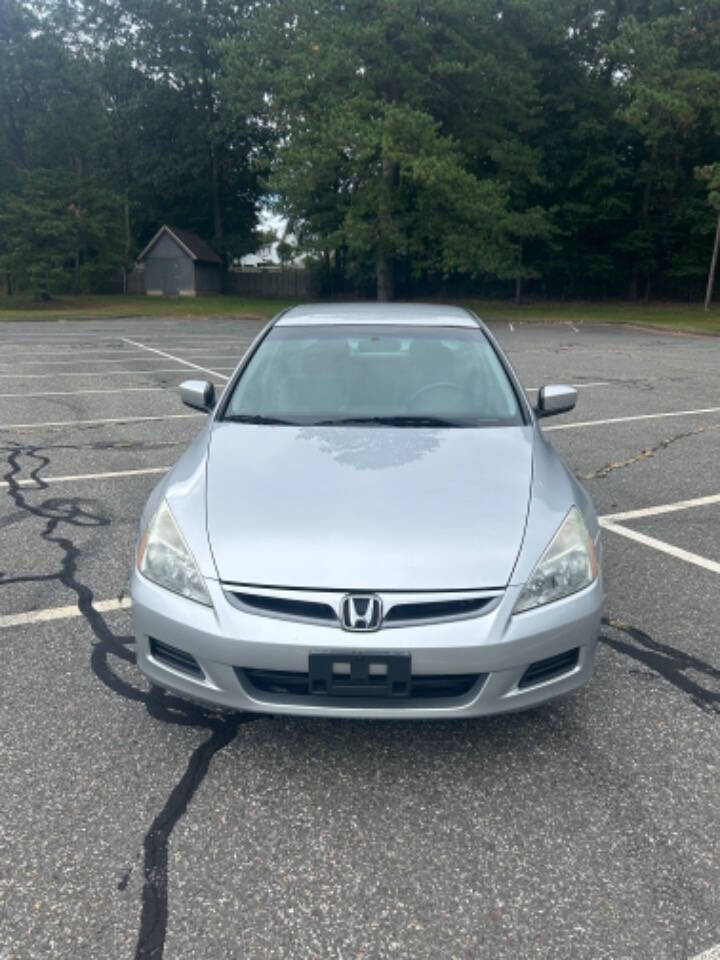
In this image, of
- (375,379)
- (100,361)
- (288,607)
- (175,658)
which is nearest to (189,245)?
(100,361)

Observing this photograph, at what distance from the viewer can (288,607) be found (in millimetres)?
2637

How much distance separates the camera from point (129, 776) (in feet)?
9.11

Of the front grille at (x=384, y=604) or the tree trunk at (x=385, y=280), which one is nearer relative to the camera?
the front grille at (x=384, y=604)

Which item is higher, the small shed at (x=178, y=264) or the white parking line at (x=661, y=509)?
the small shed at (x=178, y=264)

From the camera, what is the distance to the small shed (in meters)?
48.8

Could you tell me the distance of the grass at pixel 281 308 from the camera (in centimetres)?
3391

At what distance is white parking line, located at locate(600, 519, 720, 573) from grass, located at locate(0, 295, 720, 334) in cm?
2620

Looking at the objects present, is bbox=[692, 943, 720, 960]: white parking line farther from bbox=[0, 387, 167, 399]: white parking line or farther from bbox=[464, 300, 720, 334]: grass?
bbox=[464, 300, 720, 334]: grass

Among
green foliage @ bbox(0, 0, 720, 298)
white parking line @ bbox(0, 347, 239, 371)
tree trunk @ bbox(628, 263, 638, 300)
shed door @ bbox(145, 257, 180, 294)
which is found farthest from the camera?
shed door @ bbox(145, 257, 180, 294)

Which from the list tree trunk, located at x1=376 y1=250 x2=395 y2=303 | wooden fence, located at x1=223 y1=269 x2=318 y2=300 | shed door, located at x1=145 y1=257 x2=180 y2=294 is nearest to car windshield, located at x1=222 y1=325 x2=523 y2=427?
tree trunk, located at x1=376 y1=250 x2=395 y2=303

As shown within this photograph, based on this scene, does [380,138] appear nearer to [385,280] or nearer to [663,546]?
[385,280]

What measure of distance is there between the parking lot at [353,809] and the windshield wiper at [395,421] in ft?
4.37

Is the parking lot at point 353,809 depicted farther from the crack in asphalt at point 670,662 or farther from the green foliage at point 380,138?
the green foliage at point 380,138

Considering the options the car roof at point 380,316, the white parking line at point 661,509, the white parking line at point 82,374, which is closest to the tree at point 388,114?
the white parking line at point 82,374
